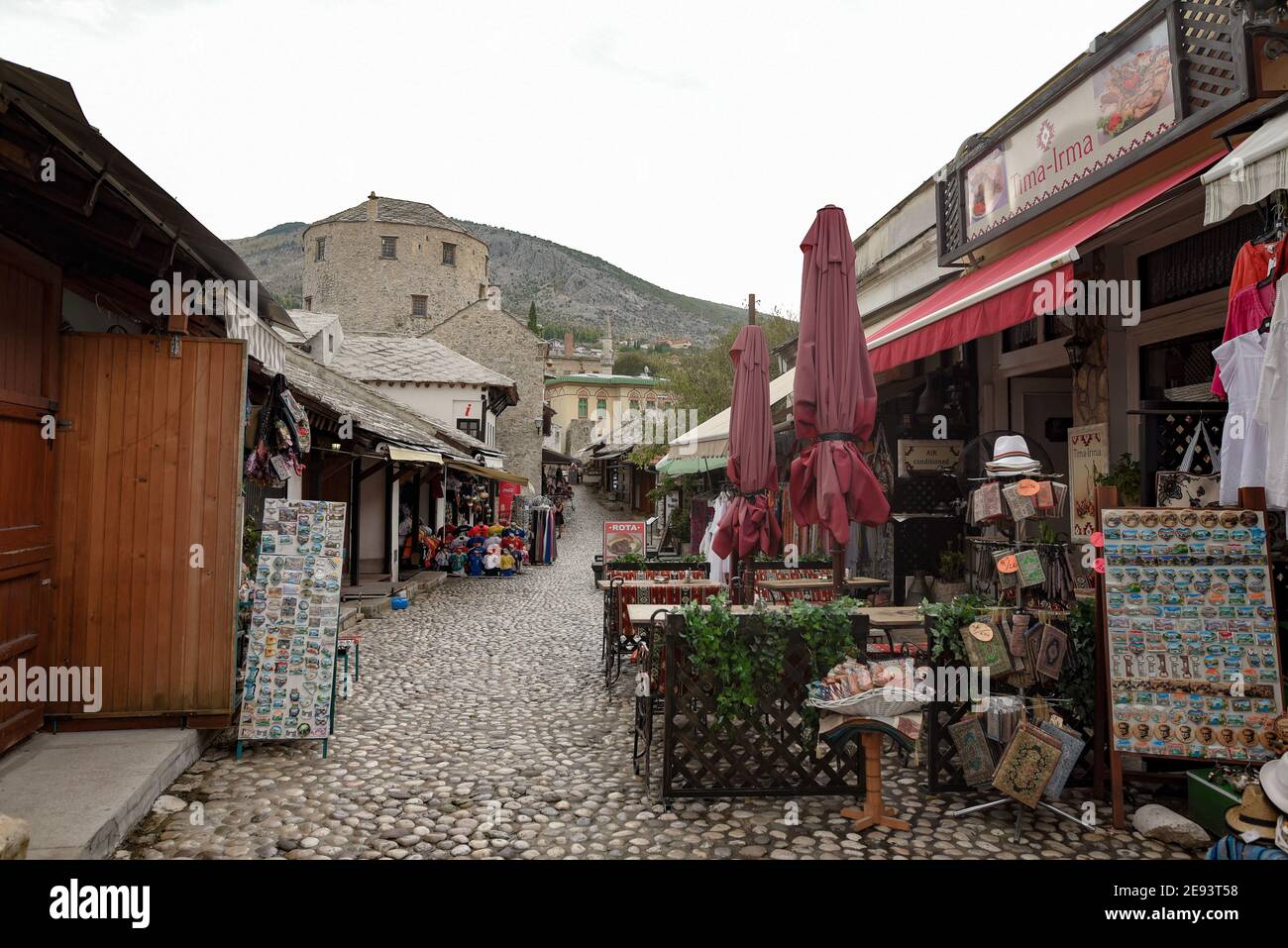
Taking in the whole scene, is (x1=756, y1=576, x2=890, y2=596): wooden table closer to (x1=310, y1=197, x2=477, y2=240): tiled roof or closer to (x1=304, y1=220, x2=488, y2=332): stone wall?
(x1=304, y1=220, x2=488, y2=332): stone wall

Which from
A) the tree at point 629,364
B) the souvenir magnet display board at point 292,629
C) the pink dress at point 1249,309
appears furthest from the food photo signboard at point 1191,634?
the tree at point 629,364

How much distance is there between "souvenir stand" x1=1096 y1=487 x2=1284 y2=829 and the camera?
12.8 ft

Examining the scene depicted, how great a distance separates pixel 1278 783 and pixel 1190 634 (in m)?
0.92

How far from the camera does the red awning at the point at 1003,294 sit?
4.83 m

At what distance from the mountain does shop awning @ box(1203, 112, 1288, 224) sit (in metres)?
121

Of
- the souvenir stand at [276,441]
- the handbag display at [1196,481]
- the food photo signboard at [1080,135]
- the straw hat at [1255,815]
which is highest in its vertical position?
the food photo signboard at [1080,135]

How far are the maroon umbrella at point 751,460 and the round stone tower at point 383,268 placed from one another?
150 feet

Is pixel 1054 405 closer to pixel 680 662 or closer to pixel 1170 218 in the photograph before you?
pixel 1170 218

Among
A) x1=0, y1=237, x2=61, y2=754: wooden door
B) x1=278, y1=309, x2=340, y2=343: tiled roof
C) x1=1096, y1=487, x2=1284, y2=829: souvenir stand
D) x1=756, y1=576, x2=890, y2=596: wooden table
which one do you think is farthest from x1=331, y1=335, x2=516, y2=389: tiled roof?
x1=1096, y1=487, x2=1284, y2=829: souvenir stand

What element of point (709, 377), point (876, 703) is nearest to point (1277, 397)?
point (876, 703)

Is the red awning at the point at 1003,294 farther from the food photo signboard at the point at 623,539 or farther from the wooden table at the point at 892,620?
the food photo signboard at the point at 623,539

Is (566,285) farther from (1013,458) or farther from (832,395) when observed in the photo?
(1013,458)

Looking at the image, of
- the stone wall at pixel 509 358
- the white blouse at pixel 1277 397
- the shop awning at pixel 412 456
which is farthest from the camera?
the stone wall at pixel 509 358

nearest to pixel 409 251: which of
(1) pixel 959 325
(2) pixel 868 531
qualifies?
(2) pixel 868 531
